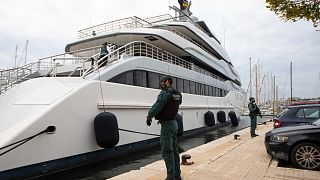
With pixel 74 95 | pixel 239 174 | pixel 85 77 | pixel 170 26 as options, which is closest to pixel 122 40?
pixel 170 26

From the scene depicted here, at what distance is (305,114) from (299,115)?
18cm

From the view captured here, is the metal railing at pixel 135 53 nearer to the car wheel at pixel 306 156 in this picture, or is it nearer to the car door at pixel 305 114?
the car door at pixel 305 114

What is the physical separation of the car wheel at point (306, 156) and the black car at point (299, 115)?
3058mm

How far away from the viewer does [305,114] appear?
30.3ft

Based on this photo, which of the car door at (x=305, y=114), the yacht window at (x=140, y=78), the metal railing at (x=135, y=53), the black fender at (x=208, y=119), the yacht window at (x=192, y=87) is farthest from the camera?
the black fender at (x=208, y=119)

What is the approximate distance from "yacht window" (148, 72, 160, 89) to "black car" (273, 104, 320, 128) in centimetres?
514

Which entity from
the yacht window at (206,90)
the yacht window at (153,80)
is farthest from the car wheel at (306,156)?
the yacht window at (206,90)

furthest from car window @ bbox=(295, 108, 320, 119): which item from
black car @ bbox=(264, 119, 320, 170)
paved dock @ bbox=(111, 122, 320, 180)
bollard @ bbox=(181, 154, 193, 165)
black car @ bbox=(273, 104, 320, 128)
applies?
bollard @ bbox=(181, 154, 193, 165)

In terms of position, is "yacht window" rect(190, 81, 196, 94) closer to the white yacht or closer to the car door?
the white yacht

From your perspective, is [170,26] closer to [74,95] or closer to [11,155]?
[74,95]

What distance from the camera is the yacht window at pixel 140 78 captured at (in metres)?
11.2

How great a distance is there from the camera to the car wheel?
20.2 feet

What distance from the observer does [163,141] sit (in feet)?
15.4

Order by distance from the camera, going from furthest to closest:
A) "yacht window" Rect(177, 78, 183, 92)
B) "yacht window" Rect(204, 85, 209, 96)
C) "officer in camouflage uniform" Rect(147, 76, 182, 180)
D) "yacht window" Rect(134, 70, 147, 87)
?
"yacht window" Rect(204, 85, 209, 96) < "yacht window" Rect(177, 78, 183, 92) < "yacht window" Rect(134, 70, 147, 87) < "officer in camouflage uniform" Rect(147, 76, 182, 180)
